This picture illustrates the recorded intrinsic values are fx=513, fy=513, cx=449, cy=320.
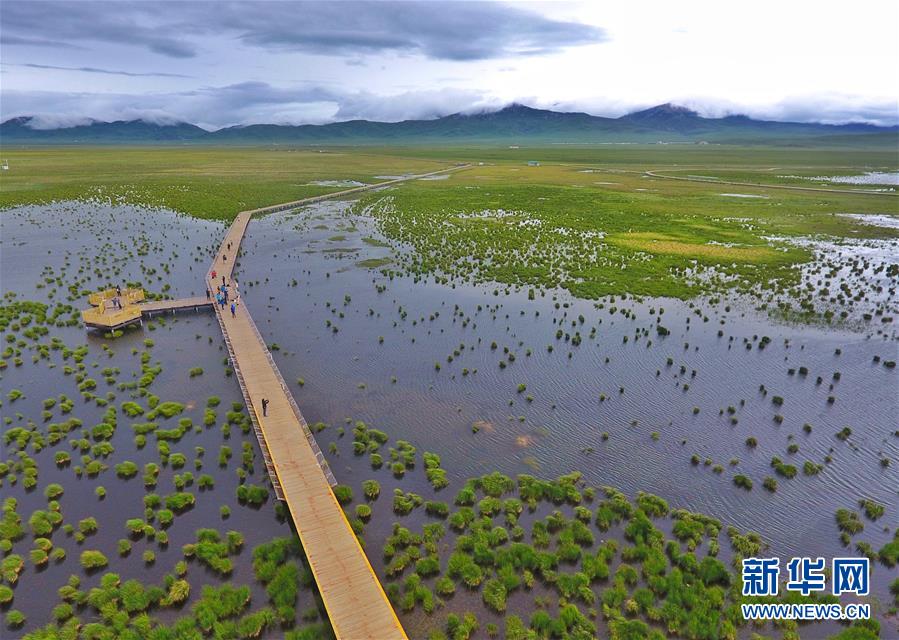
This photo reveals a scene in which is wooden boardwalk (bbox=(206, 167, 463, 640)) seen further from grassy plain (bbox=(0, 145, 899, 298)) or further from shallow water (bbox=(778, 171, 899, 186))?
shallow water (bbox=(778, 171, 899, 186))

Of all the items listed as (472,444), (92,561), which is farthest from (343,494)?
(92,561)

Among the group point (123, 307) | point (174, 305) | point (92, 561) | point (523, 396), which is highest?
point (123, 307)

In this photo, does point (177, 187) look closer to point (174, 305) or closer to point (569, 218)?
point (569, 218)

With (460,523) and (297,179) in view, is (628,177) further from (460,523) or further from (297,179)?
(460,523)

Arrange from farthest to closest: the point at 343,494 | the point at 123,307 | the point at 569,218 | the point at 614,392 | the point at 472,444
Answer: the point at 569,218
the point at 123,307
the point at 614,392
the point at 472,444
the point at 343,494

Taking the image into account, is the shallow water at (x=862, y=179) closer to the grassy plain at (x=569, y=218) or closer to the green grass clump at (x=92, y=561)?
the grassy plain at (x=569, y=218)

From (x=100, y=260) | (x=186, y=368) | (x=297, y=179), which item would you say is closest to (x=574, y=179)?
(x=297, y=179)
